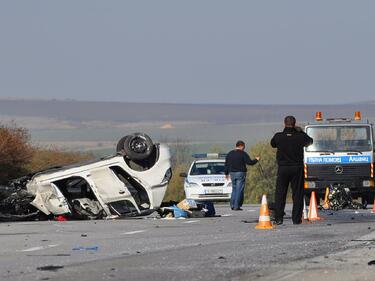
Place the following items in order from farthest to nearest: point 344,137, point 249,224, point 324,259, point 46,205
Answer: point 344,137, point 46,205, point 249,224, point 324,259

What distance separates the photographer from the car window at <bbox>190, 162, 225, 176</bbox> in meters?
36.2

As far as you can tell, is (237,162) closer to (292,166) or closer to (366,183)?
(366,183)

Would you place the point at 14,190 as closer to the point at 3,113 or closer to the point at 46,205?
the point at 46,205

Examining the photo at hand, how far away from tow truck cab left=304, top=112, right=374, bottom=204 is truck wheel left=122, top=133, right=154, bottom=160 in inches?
394

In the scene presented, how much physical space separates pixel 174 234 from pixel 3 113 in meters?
162

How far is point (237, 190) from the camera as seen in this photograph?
93.3 feet

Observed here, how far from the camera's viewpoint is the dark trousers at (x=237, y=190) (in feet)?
92.4

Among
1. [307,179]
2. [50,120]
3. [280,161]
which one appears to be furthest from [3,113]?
[280,161]

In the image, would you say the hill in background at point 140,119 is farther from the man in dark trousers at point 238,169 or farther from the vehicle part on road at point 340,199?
the vehicle part on road at point 340,199

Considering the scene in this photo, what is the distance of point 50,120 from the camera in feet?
555

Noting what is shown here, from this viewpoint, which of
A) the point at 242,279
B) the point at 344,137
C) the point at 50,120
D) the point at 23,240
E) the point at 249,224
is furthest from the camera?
the point at 50,120

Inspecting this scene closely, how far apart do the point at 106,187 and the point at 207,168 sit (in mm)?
15289

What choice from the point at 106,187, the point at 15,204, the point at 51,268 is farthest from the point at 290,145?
the point at 51,268

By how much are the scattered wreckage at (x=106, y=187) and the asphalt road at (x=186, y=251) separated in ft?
6.40
